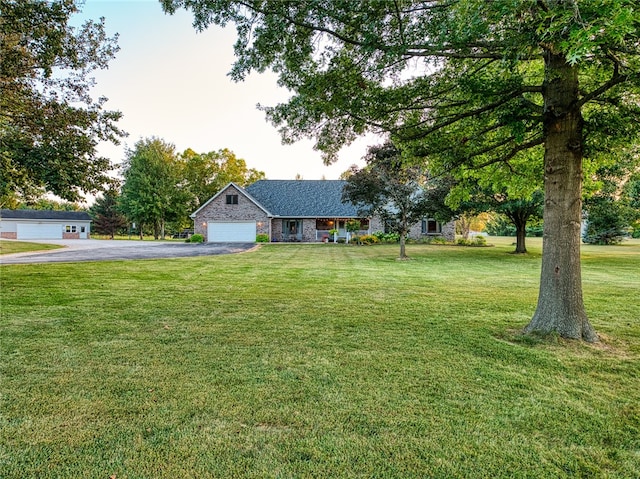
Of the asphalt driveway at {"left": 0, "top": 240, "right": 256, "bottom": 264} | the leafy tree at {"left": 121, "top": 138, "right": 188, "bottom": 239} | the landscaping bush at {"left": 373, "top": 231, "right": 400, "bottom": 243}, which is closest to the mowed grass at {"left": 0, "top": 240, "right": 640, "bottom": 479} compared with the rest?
the asphalt driveway at {"left": 0, "top": 240, "right": 256, "bottom": 264}

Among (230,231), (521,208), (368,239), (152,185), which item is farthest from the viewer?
(152,185)

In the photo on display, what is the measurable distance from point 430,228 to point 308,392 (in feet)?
105

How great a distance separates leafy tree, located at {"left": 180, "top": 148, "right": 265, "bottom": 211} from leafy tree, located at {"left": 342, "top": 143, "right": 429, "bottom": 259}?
114ft

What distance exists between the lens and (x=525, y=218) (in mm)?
20578

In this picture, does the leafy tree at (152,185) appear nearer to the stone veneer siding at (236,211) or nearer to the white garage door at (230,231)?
the stone veneer siding at (236,211)

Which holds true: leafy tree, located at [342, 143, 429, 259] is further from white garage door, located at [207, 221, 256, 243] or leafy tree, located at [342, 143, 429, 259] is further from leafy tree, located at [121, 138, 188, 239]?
leafy tree, located at [121, 138, 188, 239]

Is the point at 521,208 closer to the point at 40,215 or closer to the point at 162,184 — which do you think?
the point at 162,184

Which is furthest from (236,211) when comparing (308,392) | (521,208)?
(308,392)

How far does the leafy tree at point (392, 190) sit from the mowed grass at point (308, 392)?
10.7m

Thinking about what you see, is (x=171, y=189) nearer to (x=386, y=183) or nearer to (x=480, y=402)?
(x=386, y=183)

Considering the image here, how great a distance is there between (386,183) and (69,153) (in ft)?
41.6

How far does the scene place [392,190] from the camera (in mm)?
16703

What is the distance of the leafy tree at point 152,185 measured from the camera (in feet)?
137

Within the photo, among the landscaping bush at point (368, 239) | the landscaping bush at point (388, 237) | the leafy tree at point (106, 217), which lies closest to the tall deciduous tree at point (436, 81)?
the landscaping bush at point (368, 239)
